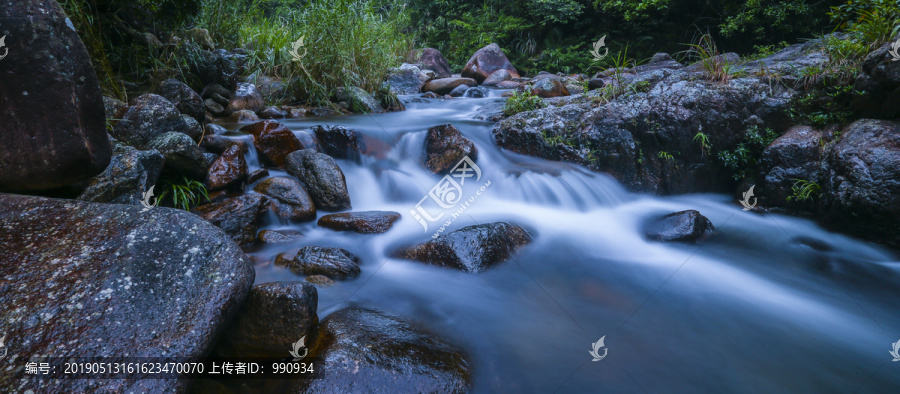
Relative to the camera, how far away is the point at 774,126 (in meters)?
4.95

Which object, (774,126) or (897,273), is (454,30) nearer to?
(774,126)

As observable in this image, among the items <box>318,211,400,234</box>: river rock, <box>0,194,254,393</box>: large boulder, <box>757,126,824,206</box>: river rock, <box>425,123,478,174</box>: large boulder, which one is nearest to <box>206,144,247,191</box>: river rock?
<box>318,211,400,234</box>: river rock

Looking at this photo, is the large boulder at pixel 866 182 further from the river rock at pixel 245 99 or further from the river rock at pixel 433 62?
the river rock at pixel 433 62

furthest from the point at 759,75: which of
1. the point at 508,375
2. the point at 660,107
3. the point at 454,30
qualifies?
the point at 454,30

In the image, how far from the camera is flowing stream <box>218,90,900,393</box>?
2414 millimetres

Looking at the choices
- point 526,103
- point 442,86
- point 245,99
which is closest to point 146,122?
point 245,99

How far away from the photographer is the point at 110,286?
1804mm

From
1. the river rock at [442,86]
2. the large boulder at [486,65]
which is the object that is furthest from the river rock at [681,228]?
the large boulder at [486,65]

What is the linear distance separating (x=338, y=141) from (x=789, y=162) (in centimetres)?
544

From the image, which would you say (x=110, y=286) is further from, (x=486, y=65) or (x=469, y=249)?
(x=486, y=65)

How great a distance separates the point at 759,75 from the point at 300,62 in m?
7.05

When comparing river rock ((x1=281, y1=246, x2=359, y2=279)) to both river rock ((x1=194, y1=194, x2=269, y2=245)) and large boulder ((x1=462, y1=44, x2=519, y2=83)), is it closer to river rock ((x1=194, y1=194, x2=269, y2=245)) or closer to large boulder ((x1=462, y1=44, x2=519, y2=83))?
river rock ((x1=194, y1=194, x2=269, y2=245))

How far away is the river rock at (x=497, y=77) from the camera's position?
503 inches

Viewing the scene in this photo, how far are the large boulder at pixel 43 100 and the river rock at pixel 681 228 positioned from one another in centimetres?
475
